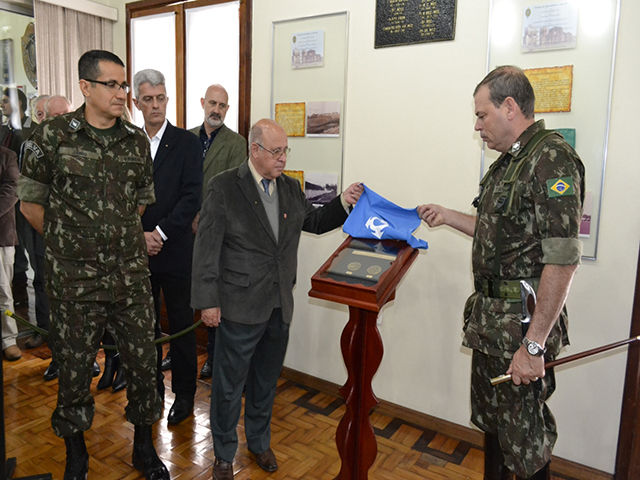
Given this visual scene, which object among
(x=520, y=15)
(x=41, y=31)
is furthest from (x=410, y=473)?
(x=41, y=31)

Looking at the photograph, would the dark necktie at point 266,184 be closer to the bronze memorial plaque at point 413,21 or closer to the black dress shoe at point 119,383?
the bronze memorial plaque at point 413,21

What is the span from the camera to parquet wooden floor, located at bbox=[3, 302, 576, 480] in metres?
2.55

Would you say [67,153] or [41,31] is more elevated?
[41,31]

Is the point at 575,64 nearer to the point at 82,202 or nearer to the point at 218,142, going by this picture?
the point at 218,142

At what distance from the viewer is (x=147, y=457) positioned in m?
2.45

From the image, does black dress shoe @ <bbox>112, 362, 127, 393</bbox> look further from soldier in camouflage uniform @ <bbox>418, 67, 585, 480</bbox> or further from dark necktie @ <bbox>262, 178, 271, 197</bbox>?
soldier in camouflage uniform @ <bbox>418, 67, 585, 480</bbox>

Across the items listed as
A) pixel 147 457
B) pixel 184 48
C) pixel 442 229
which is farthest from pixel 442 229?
pixel 184 48

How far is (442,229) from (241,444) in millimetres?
Result: 1621

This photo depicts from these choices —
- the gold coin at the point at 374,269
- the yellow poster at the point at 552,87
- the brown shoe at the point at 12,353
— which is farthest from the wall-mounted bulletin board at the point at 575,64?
the brown shoe at the point at 12,353

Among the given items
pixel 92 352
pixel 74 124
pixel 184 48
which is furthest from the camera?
pixel 184 48

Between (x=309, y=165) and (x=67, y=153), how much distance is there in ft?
5.24

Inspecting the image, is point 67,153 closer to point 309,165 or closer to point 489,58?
point 309,165

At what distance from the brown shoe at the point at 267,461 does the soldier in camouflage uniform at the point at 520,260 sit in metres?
1.12

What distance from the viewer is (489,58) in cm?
264
